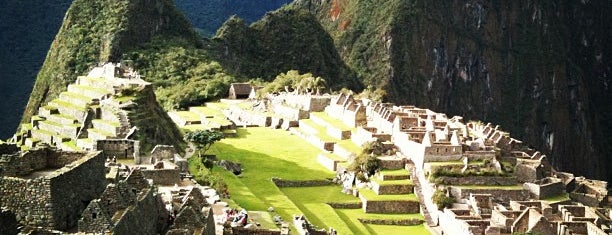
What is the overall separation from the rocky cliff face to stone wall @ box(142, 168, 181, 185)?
96.4 m

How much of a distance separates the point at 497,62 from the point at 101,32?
85822mm

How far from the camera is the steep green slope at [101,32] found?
69.6m

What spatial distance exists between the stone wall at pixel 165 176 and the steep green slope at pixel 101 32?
45.0m

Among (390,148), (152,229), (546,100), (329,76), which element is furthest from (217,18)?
(152,229)

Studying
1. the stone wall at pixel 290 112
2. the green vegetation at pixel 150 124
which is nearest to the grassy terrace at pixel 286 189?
the green vegetation at pixel 150 124

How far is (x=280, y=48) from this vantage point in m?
98.0

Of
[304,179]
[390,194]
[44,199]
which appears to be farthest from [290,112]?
[44,199]

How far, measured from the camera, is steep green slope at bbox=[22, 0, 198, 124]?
69625 mm

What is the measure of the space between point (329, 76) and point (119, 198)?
8023 cm

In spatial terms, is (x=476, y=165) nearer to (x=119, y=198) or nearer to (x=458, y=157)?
(x=458, y=157)

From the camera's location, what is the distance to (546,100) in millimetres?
149500

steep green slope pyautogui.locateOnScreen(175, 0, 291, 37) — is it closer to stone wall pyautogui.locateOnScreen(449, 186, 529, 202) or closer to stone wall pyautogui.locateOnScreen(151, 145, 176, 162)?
stone wall pyautogui.locateOnScreen(449, 186, 529, 202)

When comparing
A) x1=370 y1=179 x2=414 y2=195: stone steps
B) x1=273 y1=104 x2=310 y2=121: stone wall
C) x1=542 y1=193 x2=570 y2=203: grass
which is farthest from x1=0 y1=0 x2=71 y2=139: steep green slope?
x1=542 y1=193 x2=570 y2=203: grass

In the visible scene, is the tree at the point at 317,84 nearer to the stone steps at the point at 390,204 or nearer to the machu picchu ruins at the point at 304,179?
the machu picchu ruins at the point at 304,179
